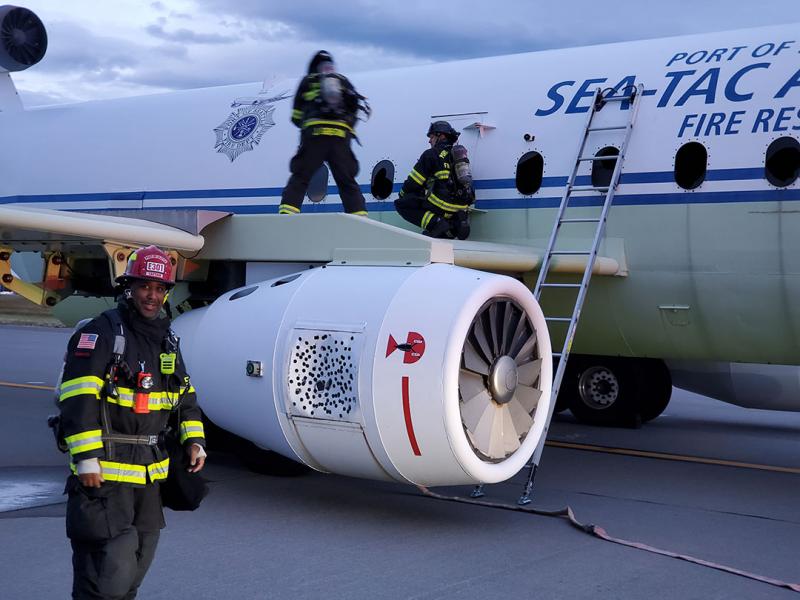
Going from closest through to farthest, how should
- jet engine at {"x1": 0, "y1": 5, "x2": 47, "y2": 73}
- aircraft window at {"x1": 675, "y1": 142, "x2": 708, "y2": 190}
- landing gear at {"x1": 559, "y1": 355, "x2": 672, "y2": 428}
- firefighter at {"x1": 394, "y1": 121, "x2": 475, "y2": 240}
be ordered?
aircraft window at {"x1": 675, "y1": 142, "x2": 708, "y2": 190}, firefighter at {"x1": 394, "y1": 121, "x2": 475, "y2": 240}, landing gear at {"x1": 559, "y1": 355, "x2": 672, "y2": 428}, jet engine at {"x1": 0, "y1": 5, "x2": 47, "y2": 73}

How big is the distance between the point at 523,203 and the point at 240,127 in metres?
3.42

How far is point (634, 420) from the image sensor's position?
41.1ft

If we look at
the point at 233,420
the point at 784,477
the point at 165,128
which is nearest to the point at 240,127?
the point at 165,128

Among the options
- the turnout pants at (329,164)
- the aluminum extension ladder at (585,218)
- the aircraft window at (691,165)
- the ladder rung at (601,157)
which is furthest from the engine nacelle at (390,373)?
the aircraft window at (691,165)

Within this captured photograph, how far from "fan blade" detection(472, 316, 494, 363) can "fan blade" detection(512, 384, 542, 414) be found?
466 mm

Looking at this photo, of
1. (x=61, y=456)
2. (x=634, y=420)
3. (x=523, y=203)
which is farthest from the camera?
(x=634, y=420)

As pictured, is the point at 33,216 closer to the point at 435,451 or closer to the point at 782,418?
the point at 435,451

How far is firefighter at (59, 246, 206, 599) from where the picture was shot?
4.44m

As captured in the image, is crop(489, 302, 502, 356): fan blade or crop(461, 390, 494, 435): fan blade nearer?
crop(461, 390, 494, 435): fan blade

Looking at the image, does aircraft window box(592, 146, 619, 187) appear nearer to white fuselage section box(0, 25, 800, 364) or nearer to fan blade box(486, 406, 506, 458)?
white fuselage section box(0, 25, 800, 364)

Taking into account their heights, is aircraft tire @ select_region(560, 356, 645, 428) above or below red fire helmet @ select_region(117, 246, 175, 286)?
below

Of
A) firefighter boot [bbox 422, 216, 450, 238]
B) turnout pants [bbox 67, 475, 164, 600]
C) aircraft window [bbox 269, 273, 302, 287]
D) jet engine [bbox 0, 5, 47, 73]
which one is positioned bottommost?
turnout pants [bbox 67, 475, 164, 600]

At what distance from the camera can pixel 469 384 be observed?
7488 millimetres

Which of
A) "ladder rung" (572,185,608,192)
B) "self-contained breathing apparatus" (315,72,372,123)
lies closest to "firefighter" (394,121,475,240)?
"self-contained breathing apparatus" (315,72,372,123)
